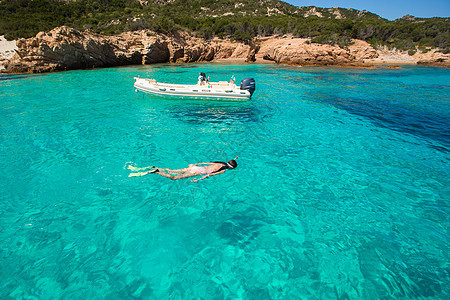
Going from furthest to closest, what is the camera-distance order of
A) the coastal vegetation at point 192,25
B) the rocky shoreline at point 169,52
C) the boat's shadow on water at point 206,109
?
the coastal vegetation at point 192,25
the rocky shoreline at point 169,52
the boat's shadow on water at point 206,109

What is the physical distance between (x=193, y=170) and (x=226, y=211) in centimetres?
188

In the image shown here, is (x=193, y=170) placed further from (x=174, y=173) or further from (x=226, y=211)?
(x=226, y=211)

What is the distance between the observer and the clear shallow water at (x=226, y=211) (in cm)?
381

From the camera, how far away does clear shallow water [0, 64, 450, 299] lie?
3812mm

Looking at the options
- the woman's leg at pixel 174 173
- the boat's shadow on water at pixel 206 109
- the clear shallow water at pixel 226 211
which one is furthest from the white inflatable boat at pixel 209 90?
the woman's leg at pixel 174 173

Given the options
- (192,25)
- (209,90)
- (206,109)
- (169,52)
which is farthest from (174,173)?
(192,25)

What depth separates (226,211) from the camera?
17.6ft

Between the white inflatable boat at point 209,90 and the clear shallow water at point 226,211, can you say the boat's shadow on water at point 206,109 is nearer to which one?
the white inflatable boat at point 209,90

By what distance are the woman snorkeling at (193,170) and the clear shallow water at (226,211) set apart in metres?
0.20

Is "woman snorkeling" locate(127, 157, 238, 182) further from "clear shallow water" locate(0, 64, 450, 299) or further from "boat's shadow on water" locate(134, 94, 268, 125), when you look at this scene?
"boat's shadow on water" locate(134, 94, 268, 125)

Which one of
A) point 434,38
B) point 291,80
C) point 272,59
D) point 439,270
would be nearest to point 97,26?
point 272,59

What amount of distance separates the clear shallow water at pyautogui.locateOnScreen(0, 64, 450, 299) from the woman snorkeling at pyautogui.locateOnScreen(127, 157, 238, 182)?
0.20 meters

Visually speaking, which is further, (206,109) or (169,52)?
(169,52)

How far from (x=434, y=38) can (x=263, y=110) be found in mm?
56100
